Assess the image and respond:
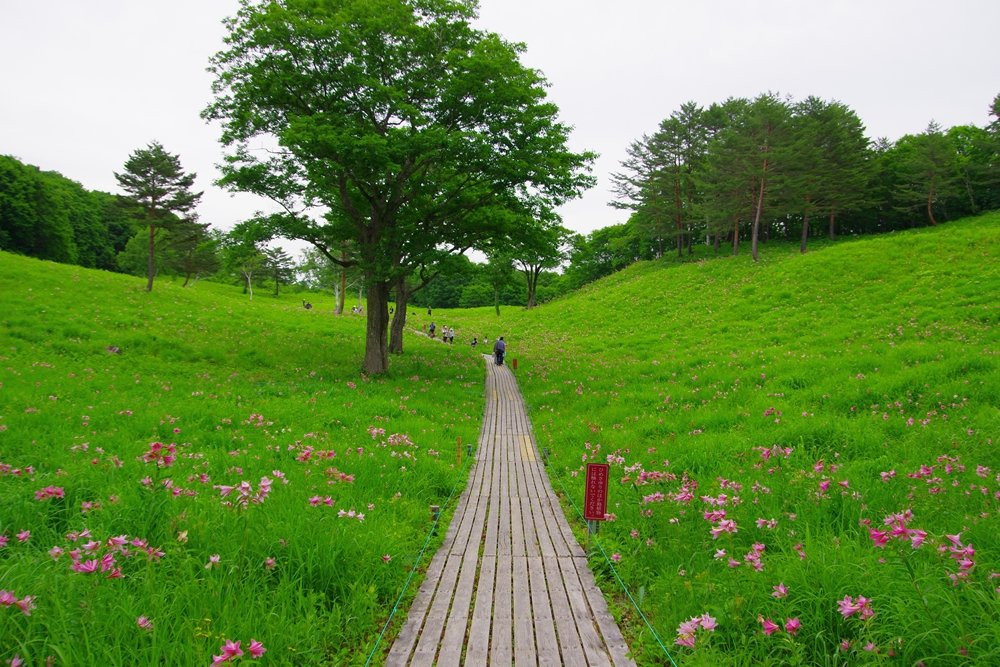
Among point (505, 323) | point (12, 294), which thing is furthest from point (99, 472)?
point (505, 323)

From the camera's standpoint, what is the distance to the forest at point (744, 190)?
36125 mm

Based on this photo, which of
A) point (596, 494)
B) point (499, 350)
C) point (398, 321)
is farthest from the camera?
point (398, 321)

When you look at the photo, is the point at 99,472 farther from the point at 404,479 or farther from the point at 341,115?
the point at 341,115

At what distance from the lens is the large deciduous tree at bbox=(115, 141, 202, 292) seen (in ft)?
96.6

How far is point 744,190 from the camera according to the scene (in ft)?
123

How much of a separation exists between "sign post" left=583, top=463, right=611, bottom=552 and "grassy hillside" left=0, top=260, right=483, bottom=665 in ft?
7.49

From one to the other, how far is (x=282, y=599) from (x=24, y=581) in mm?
1959

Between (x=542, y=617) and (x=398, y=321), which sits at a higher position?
(x=398, y=321)

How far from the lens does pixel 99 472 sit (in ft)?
20.1

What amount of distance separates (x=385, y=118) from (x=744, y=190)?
3348cm

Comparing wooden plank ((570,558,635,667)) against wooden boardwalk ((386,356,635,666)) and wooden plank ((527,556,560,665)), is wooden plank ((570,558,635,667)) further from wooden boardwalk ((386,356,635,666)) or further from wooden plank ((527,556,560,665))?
wooden plank ((527,556,560,665))

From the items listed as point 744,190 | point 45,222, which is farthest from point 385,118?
point 45,222

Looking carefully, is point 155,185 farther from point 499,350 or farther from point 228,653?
point 228,653

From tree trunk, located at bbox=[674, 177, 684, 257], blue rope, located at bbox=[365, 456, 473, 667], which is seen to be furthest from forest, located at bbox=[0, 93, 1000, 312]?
blue rope, located at bbox=[365, 456, 473, 667]
